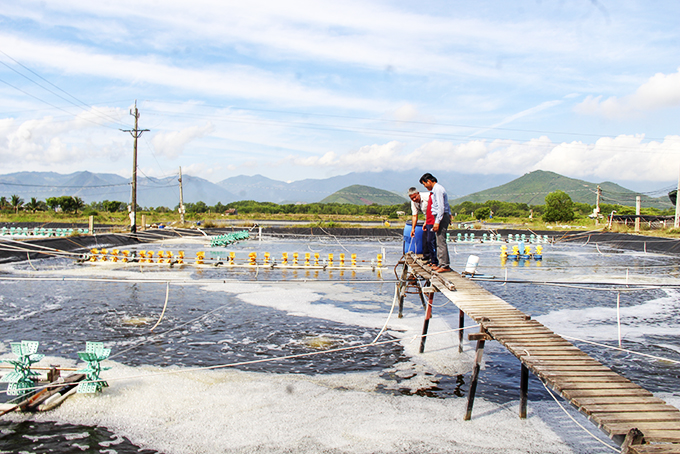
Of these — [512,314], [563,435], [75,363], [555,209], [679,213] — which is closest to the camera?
[563,435]

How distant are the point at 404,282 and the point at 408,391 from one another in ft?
16.7

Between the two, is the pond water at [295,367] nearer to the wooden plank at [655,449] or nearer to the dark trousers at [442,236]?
the dark trousers at [442,236]

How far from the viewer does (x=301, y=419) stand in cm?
727

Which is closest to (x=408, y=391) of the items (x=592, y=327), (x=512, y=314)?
(x=512, y=314)

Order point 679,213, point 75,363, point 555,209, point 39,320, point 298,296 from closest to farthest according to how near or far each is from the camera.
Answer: point 75,363 < point 39,320 < point 298,296 < point 679,213 < point 555,209

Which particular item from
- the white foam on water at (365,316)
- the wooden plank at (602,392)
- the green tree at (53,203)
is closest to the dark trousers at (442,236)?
the white foam on water at (365,316)

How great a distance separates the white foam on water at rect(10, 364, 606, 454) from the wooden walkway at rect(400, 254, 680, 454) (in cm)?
60

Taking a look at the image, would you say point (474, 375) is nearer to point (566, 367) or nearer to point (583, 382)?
point (566, 367)

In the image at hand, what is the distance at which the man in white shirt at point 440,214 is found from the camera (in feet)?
32.0

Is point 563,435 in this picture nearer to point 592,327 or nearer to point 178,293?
point 592,327

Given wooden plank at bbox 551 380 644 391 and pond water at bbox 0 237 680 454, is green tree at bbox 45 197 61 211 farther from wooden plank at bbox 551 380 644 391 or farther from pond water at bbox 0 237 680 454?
wooden plank at bbox 551 380 644 391

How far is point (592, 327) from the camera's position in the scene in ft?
43.5

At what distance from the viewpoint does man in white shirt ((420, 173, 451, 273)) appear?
32.0 feet

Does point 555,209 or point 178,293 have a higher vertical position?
point 555,209
